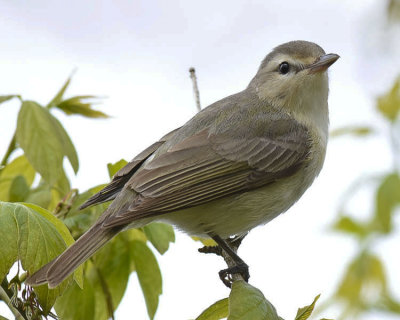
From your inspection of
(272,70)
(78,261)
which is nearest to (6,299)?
(78,261)

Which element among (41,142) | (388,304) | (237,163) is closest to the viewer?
(388,304)

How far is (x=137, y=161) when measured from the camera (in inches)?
143

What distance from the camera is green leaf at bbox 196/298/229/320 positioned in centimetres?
207

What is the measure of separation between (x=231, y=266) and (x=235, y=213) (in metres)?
0.29

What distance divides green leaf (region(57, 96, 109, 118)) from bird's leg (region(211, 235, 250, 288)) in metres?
0.94

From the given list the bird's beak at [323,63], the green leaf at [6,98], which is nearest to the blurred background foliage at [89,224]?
the green leaf at [6,98]

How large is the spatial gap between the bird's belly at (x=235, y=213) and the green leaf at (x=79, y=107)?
67 cm

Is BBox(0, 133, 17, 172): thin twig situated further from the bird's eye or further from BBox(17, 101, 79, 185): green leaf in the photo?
the bird's eye

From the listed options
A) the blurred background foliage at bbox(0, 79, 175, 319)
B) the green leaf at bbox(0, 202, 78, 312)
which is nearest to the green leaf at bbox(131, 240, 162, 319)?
the blurred background foliage at bbox(0, 79, 175, 319)

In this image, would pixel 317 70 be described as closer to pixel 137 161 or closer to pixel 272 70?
pixel 272 70

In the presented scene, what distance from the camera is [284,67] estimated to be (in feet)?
13.2

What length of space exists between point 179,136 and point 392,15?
164cm

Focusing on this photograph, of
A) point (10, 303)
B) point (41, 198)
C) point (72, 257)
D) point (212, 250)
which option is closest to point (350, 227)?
point (212, 250)

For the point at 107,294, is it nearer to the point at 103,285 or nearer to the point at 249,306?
the point at 103,285
